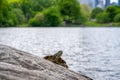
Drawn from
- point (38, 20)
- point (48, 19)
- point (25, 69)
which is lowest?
point (38, 20)

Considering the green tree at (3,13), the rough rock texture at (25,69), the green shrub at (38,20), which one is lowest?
the green shrub at (38,20)

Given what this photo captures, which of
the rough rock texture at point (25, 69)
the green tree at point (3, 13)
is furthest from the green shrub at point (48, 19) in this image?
the rough rock texture at point (25, 69)

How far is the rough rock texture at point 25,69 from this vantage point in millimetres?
10664

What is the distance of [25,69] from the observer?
37.7ft

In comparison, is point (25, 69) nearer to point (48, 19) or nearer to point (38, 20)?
point (38, 20)

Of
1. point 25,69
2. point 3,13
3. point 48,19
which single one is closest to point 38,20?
point 48,19

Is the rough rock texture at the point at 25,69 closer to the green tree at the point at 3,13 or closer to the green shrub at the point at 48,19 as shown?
the green tree at the point at 3,13

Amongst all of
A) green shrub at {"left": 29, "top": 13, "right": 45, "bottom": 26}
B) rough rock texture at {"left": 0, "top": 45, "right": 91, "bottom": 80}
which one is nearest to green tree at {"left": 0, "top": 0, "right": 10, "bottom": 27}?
green shrub at {"left": 29, "top": 13, "right": 45, "bottom": 26}

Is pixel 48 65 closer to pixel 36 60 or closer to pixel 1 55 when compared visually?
pixel 36 60

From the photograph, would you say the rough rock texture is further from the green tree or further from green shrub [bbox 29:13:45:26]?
green shrub [bbox 29:13:45:26]

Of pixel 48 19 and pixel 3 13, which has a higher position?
pixel 3 13

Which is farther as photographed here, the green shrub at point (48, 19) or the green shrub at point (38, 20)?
the green shrub at point (48, 19)

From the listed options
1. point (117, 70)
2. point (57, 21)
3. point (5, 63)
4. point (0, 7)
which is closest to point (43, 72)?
point (5, 63)

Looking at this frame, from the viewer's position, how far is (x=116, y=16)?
197 meters
